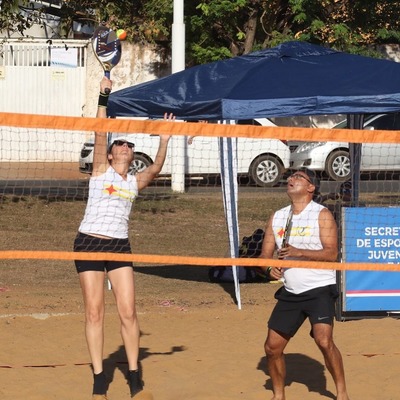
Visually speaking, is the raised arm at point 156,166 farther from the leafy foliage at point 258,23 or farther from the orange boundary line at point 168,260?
the leafy foliage at point 258,23

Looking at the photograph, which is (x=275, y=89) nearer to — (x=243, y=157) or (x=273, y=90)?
(x=273, y=90)

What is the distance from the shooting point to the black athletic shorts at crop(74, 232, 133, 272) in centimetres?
743

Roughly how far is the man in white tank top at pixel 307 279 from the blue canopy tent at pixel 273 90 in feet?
12.3

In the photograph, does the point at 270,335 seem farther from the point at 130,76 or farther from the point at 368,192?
the point at 130,76

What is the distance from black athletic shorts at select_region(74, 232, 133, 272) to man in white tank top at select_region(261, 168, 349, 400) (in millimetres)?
1105

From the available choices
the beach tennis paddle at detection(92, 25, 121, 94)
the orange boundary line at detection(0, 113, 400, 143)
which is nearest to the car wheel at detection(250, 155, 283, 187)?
the beach tennis paddle at detection(92, 25, 121, 94)

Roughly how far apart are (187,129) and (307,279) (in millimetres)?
1342

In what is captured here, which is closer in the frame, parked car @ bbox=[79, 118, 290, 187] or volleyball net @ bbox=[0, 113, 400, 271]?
volleyball net @ bbox=[0, 113, 400, 271]

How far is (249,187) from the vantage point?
20375 mm

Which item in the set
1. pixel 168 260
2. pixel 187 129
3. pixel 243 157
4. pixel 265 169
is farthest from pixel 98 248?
pixel 265 169

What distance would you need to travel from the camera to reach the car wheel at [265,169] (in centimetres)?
1959

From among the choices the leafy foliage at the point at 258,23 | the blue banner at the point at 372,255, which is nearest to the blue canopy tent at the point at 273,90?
the blue banner at the point at 372,255

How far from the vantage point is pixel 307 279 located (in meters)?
7.40

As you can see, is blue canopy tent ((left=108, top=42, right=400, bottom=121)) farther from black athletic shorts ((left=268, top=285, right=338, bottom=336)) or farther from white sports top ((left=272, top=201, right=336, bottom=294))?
black athletic shorts ((left=268, top=285, right=338, bottom=336))
